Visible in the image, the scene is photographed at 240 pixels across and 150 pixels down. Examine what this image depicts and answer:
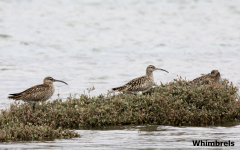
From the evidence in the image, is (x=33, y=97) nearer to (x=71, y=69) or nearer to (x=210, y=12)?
(x=71, y=69)

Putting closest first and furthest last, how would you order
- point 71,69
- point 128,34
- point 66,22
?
point 71,69
point 128,34
point 66,22

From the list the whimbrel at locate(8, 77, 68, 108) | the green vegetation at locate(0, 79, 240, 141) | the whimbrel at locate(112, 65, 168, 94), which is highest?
the whimbrel at locate(112, 65, 168, 94)

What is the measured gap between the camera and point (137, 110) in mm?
14133

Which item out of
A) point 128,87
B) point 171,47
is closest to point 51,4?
point 171,47

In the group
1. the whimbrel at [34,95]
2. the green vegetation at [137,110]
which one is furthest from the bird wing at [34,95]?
the green vegetation at [137,110]

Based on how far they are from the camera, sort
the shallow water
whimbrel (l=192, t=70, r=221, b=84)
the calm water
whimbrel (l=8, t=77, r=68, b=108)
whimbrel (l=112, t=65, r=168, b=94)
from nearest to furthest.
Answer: the shallow water
the calm water
whimbrel (l=8, t=77, r=68, b=108)
whimbrel (l=112, t=65, r=168, b=94)
whimbrel (l=192, t=70, r=221, b=84)

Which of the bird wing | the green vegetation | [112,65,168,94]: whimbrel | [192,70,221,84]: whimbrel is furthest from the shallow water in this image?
[192,70,221,84]: whimbrel

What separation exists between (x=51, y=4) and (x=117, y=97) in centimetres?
5427

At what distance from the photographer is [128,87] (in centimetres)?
1672

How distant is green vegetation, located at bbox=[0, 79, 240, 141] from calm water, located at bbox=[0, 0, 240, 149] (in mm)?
591

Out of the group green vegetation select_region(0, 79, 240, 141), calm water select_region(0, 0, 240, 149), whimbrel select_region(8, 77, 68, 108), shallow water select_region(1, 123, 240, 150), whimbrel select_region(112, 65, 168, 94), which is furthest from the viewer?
whimbrel select_region(112, 65, 168, 94)

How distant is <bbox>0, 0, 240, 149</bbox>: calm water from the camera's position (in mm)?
12555

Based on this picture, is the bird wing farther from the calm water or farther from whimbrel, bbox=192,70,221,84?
whimbrel, bbox=192,70,221,84

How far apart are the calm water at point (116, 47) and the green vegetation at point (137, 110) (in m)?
0.59
